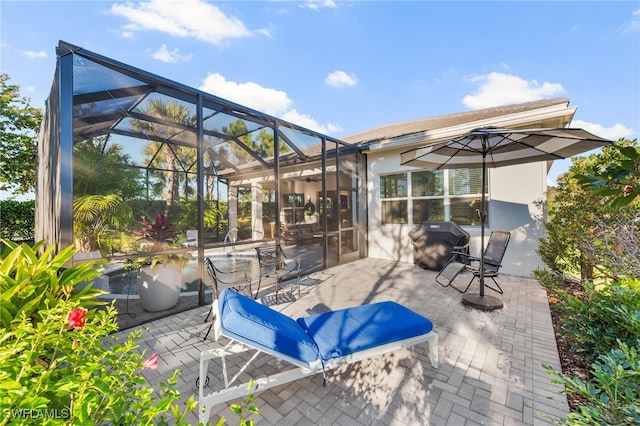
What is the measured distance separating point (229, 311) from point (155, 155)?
313 inches

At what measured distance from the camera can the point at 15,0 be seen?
3.80 m

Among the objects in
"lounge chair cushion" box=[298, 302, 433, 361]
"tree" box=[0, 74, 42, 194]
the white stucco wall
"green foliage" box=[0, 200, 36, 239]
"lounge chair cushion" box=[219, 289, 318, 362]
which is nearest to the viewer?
"lounge chair cushion" box=[219, 289, 318, 362]

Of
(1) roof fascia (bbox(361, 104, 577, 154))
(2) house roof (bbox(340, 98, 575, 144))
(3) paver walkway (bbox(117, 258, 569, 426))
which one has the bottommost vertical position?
(3) paver walkway (bbox(117, 258, 569, 426))

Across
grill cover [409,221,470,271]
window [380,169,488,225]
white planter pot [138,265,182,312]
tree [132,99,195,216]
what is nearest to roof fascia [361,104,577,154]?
window [380,169,488,225]

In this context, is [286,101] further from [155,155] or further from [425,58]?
→ [155,155]

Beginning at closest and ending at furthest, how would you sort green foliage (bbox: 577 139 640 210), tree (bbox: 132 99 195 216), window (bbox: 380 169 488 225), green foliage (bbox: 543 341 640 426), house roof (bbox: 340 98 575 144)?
green foliage (bbox: 543 341 640 426), green foliage (bbox: 577 139 640 210), tree (bbox: 132 99 195 216), house roof (bbox: 340 98 575 144), window (bbox: 380 169 488 225)

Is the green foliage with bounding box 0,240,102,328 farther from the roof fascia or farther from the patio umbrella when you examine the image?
the roof fascia

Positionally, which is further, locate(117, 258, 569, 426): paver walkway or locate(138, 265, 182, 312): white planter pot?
locate(138, 265, 182, 312): white planter pot

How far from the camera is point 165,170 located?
884cm

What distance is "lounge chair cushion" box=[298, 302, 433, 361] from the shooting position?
246 cm

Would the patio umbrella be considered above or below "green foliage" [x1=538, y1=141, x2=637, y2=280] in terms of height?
above

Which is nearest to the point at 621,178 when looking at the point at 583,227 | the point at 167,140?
the point at 583,227

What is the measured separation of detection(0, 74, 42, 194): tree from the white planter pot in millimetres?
12425

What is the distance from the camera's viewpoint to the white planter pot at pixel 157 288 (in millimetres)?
4445
